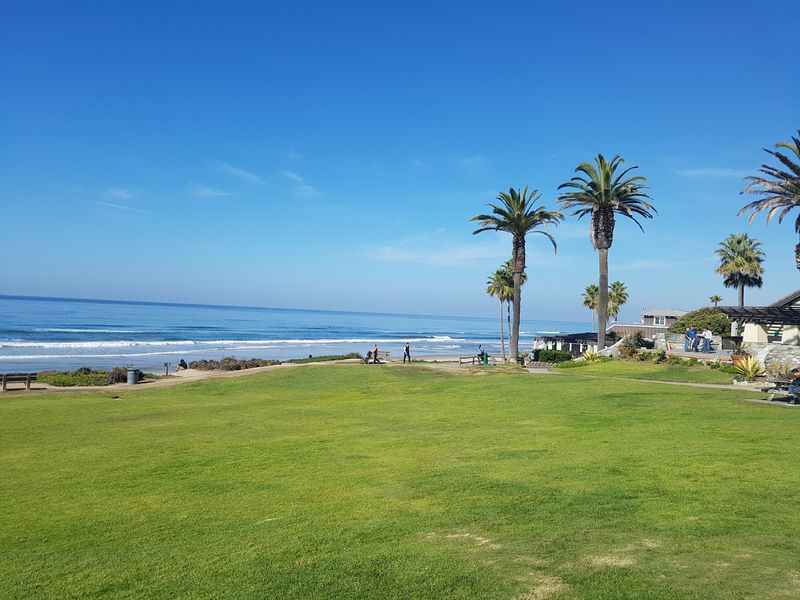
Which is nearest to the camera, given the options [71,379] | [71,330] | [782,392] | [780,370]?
[782,392]

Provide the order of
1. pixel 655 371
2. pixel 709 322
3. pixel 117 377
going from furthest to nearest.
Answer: pixel 709 322, pixel 117 377, pixel 655 371

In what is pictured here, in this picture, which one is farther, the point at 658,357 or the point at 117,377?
the point at 117,377

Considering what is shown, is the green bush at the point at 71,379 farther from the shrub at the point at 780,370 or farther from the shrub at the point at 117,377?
the shrub at the point at 780,370

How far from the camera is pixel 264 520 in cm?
934

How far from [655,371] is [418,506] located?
27.6m

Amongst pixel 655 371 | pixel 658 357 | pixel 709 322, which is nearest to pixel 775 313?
pixel 709 322

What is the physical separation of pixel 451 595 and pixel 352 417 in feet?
46.6

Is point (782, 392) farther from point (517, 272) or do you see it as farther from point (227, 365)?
point (227, 365)

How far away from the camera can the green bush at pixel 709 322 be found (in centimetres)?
4931

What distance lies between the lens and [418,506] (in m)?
9.59

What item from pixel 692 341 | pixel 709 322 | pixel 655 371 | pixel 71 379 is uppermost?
pixel 709 322

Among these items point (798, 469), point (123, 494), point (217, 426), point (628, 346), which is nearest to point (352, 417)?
point (217, 426)

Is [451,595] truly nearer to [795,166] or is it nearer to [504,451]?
[504,451]

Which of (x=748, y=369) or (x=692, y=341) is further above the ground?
(x=692, y=341)
